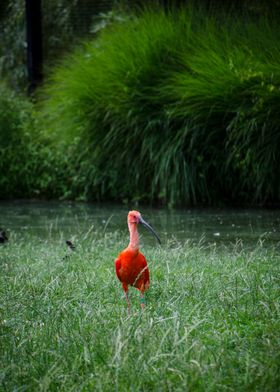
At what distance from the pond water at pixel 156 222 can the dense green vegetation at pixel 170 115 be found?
0.41 meters

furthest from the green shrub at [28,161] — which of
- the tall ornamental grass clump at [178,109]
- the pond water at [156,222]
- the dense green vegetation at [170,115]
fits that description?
the pond water at [156,222]

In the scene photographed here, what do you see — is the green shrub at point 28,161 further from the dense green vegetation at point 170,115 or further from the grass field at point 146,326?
the grass field at point 146,326

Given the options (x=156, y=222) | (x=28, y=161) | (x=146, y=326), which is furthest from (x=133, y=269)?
(x=28, y=161)

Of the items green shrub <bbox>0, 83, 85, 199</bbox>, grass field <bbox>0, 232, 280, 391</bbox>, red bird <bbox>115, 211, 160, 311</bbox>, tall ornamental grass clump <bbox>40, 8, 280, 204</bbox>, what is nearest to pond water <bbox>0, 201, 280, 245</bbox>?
tall ornamental grass clump <bbox>40, 8, 280, 204</bbox>

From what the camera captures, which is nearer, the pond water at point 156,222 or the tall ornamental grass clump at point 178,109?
the pond water at point 156,222

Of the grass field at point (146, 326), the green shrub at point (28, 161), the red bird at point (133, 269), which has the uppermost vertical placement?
the green shrub at point (28, 161)

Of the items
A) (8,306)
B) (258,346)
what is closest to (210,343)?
(258,346)

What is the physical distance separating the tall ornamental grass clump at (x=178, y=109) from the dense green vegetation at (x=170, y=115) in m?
0.01

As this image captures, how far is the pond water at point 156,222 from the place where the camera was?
782cm

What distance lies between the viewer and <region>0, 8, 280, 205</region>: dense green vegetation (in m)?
10.1

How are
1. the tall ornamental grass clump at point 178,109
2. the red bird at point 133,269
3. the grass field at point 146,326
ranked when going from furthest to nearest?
the tall ornamental grass clump at point 178,109 < the red bird at point 133,269 < the grass field at point 146,326

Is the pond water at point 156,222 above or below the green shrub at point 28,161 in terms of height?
below

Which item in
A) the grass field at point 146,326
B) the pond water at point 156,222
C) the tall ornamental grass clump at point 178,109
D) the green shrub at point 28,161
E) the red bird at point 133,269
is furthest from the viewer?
the green shrub at point 28,161

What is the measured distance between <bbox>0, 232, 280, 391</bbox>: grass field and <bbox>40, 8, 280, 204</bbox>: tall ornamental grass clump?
423 cm
